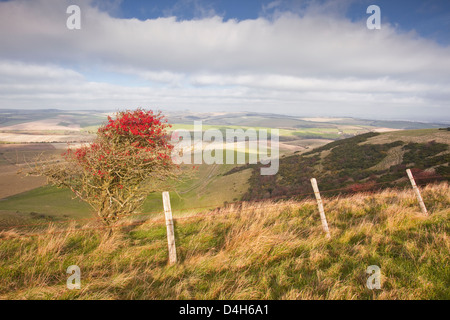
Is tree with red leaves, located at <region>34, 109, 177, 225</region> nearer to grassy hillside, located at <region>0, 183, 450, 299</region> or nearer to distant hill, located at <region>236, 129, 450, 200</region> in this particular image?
grassy hillside, located at <region>0, 183, 450, 299</region>

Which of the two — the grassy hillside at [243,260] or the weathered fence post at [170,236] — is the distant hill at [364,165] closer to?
the grassy hillside at [243,260]

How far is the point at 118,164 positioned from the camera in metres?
6.84

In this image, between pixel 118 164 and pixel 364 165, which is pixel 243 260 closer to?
pixel 118 164

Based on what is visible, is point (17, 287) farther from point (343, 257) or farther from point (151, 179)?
point (343, 257)

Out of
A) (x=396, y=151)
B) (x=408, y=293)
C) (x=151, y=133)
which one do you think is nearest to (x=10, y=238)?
(x=151, y=133)

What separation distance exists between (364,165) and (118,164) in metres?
40.7

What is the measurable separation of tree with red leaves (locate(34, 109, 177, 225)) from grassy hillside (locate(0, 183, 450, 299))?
1.24 meters

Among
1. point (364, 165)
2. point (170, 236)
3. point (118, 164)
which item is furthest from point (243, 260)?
point (364, 165)

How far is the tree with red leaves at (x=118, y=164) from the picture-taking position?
23.0ft

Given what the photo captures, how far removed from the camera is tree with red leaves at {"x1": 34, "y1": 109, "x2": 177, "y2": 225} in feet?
23.0

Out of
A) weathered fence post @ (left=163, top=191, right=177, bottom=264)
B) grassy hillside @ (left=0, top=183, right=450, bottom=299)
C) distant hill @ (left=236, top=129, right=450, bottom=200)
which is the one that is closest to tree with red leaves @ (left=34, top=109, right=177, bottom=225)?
grassy hillside @ (left=0, top=183, right=450, bottom=299)
